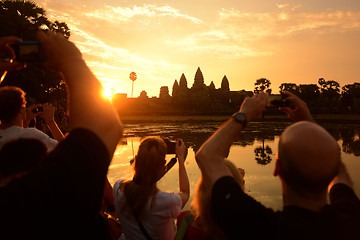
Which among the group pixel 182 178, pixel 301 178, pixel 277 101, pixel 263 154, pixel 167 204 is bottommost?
pixel 263 154

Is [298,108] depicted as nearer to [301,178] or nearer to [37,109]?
[301,178]

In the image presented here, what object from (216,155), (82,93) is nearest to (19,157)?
(82,93)

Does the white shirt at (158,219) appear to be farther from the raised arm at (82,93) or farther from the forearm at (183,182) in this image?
the raised arm at (82,93)

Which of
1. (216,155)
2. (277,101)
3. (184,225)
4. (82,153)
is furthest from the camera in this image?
(184,225)

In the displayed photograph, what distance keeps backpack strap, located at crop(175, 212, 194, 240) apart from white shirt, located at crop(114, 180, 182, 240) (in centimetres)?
33

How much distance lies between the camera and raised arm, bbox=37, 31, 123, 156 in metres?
0.93

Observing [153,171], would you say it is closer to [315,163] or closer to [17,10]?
[315,163]

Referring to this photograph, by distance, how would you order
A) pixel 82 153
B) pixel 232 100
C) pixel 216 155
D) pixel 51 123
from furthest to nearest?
pixel 232 100 < pixel 51 123 < pixel 216 155 < pixel 82 153

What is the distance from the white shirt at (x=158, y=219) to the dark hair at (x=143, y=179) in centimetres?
7

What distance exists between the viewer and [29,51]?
117cm

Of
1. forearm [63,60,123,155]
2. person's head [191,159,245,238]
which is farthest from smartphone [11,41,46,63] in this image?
person's head [191,159,245,238]

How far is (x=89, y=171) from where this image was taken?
0.84 meters

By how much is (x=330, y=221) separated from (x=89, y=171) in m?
1.04

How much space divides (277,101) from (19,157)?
1.61 meters
